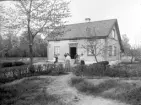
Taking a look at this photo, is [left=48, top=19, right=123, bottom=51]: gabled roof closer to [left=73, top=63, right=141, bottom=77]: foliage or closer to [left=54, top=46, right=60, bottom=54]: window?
[left=54, top=46, right=60, bottom=54]: window

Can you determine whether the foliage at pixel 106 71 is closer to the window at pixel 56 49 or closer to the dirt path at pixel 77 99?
the dirt path at pixel 77 99

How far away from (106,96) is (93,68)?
10.9 ft

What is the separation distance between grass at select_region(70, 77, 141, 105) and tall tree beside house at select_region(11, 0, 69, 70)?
16.9 feet

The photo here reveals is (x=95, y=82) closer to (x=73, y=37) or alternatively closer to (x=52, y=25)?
(x=52, y=25)

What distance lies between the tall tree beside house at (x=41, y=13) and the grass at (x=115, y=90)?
16.9 ft

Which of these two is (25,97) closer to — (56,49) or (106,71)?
(106,71)

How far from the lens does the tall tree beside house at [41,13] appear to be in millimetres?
10523

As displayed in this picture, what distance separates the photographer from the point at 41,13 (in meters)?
10.7

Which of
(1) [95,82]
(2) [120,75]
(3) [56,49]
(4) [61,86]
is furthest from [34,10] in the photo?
(3) [56,49]

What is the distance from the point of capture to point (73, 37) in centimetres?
2242

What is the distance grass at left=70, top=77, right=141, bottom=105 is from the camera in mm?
5977

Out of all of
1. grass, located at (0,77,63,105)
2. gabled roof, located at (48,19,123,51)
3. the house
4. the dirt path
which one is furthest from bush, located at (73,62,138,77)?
gabled roof, located at (48,19,123,51)

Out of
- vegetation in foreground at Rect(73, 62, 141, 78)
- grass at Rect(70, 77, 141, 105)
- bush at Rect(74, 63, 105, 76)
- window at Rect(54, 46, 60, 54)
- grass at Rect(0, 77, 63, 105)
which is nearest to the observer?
grass at Rect(0, 77, 63, 105)

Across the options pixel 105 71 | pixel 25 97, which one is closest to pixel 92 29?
pixel 105 71
